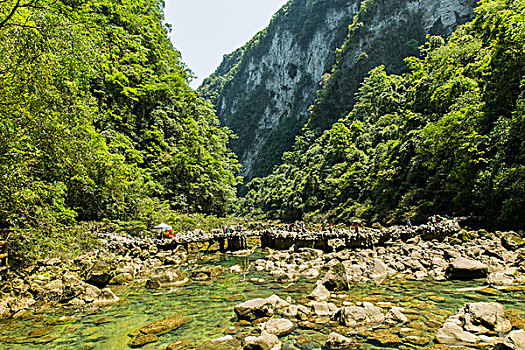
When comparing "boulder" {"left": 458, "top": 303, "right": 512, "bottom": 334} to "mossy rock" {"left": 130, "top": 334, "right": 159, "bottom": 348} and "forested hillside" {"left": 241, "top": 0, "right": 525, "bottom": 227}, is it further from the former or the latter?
"forested hillside" {"left": 241, "top": 0, "right": 525, "bottom": 227}

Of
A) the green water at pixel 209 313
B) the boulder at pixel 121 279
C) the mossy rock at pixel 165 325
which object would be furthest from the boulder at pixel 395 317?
the boulder at pixel 121 279

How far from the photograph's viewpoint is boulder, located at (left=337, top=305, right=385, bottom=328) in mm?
5141

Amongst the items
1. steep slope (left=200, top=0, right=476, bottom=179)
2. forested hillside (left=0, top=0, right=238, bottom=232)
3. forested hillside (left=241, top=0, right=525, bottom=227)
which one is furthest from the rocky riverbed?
steep slope (left=200, top=0, right=476, bottom=179)

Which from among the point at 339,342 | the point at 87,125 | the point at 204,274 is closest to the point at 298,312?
the point at 339,342

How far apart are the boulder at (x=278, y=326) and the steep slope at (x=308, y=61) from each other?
2135 inches

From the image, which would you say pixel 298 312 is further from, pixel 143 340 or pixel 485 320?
pixel 485 320

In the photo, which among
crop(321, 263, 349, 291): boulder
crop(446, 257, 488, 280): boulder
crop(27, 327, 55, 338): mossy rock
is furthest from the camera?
crop(446, 257, 488, 280): boulder

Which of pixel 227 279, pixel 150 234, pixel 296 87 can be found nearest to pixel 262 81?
→ pixel 296 87

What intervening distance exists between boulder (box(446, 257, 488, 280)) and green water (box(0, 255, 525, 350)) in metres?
0.38

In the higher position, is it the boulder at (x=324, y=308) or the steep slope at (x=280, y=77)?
→ the steep slope at (x=280, y=77)

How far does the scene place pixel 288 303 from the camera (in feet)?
21.0

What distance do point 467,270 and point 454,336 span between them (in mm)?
4329

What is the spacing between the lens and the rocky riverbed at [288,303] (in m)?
4.61

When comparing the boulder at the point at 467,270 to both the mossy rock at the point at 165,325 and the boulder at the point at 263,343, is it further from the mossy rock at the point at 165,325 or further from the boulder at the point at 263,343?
the mossy rock at the point at 165,325
